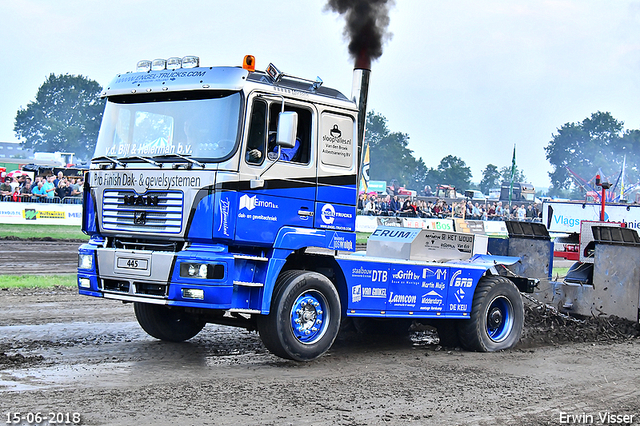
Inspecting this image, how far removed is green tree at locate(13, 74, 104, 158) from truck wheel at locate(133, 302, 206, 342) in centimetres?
9612

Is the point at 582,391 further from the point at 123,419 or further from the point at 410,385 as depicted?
the point at 123,419

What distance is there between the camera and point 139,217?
7246mm

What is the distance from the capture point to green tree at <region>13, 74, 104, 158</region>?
102m

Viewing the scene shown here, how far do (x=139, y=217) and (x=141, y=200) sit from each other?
172 millimetres

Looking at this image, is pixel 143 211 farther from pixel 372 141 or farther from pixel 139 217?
pixel 372 141

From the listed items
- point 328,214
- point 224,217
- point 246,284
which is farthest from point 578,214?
point 224,217

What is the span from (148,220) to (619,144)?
437ft

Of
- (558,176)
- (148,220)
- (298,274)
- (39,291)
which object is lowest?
(39,291)

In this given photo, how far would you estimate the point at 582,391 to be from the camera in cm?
687

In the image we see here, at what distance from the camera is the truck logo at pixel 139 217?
723 cm

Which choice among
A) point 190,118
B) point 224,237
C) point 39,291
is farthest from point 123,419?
point 39,291

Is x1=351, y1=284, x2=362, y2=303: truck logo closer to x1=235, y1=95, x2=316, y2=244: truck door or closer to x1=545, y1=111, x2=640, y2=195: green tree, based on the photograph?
x1=235, y1=95, x2=316, y2=244: truck door

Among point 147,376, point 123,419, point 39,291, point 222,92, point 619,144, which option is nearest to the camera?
point 123,419

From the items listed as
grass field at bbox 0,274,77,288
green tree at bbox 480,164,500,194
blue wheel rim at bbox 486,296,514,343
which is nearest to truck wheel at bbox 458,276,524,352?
blue wheel rim at bbox 486,296,514,343
